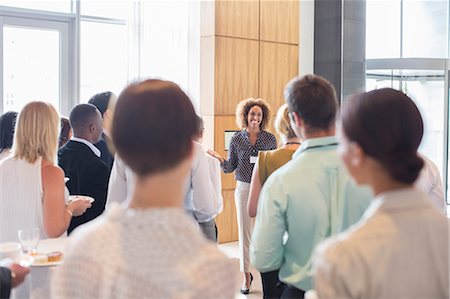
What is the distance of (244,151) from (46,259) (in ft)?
10.6

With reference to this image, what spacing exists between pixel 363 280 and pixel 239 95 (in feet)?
19.7

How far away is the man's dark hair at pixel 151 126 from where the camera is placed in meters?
1.25

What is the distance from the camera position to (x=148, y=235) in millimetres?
1254

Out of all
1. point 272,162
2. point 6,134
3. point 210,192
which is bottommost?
point 210,192

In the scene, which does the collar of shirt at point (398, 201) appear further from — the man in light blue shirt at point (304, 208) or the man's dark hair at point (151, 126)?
the man in light blue shirt at point (304, 208)

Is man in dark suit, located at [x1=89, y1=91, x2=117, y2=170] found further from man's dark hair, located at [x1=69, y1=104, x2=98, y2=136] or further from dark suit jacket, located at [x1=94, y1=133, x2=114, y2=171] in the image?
man's dark hair, located at [x1=69, y1=104, x2=98, y2=136]

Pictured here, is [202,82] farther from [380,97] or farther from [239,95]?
[380,97]

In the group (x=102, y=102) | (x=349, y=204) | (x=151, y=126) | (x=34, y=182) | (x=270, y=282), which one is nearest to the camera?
(x=151, y=126)

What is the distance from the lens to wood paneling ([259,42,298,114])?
751 cm

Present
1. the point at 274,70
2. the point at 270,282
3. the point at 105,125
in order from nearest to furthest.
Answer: the point at 270,282 < the point at 105,125 < the point at 274,70

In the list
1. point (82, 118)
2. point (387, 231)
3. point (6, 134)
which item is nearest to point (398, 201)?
point (387, 231)

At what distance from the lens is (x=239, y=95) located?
23.8ft

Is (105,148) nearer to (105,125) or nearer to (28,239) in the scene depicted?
(105,125)

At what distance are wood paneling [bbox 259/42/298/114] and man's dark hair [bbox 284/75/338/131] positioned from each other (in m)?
5.12
